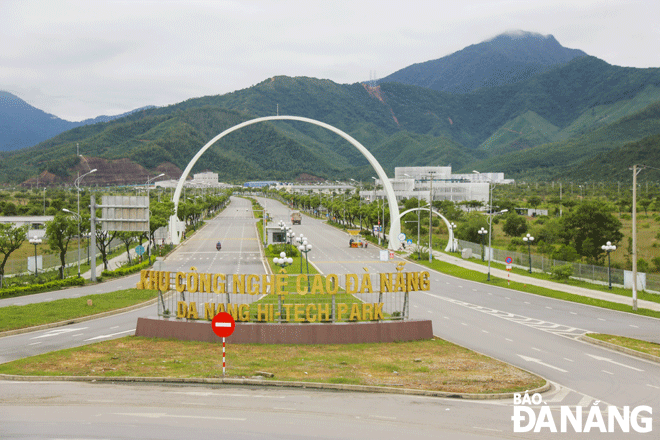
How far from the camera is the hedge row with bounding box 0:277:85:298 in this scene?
130 ft

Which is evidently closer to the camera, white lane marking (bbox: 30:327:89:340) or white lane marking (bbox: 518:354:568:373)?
white lane marking (bbox: 518:354:568:373)

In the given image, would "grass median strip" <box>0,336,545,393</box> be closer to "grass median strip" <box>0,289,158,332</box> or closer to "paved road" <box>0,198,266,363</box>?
"paved road" <box>0,198,266,363</box>

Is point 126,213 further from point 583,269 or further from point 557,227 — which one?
point 557,227

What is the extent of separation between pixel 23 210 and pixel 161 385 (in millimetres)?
107741

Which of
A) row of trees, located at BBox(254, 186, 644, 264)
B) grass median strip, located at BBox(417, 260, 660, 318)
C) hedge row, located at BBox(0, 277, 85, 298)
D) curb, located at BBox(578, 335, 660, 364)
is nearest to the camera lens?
curb, located at BBox(578, 335, 660, 364)

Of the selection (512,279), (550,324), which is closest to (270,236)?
(512,279)

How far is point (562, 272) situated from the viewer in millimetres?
50125

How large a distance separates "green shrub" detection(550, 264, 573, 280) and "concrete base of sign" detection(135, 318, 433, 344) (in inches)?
1154

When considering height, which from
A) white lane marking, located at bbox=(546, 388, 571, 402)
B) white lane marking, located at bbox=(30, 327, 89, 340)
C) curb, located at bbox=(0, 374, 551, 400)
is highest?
curb, located at bbox=(0, 374, 551, 400)

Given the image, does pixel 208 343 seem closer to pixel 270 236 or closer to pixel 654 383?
pixel 654 383

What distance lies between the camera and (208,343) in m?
24.7

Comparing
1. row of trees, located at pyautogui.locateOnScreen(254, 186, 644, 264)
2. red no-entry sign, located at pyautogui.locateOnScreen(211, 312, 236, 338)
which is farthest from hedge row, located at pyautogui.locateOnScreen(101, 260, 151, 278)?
row of trees, located at pyautogui.locateOnScreen(254, 186, 644, 264)

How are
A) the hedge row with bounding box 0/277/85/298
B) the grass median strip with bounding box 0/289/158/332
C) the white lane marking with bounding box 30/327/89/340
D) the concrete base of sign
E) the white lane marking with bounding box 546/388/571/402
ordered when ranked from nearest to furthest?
the white lane marking with bounding box 546/388/571/402
the concrete base of sign
the white lane marking with bounding box 30/327/89/340
the grass median strip with bounding box 0/289/158/332
the hedge row with bounding box 0/277/85/298

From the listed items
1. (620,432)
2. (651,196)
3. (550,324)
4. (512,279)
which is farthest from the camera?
(651,196)
